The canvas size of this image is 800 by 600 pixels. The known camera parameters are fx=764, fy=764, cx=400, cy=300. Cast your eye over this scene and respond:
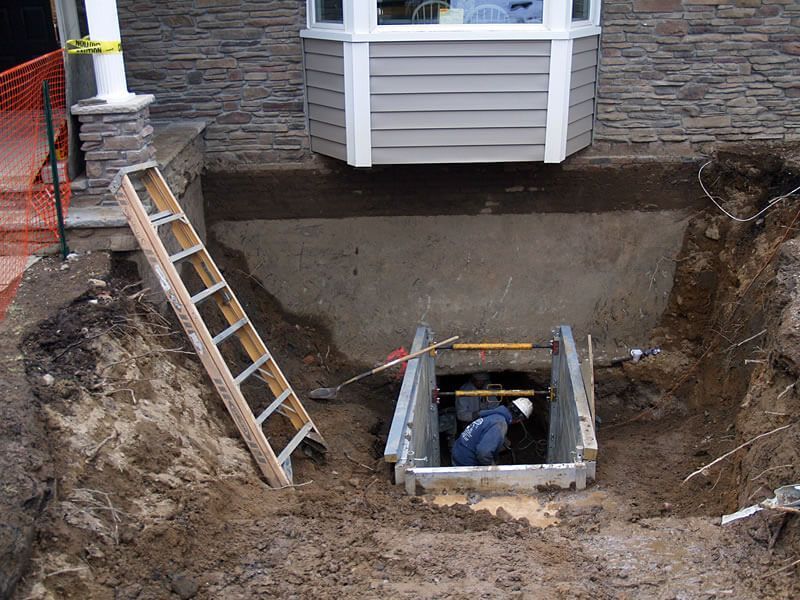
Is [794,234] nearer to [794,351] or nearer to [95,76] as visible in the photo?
[794,351]

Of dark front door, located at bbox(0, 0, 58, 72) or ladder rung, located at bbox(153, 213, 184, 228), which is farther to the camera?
dark front door, located at bbox(0, 0, 58, 72)

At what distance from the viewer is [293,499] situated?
5.20 meters

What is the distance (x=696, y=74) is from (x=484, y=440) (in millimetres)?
4210

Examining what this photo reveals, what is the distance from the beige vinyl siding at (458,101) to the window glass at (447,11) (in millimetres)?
220

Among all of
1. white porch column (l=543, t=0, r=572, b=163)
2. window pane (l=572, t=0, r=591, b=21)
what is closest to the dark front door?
white porch column (l=543, t=0, r=572, b=163)

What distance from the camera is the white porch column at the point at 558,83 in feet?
21.9

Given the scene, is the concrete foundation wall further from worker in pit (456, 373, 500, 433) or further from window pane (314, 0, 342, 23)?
window pane (314, 0, 342, 23)

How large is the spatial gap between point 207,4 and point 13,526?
5.48 metres

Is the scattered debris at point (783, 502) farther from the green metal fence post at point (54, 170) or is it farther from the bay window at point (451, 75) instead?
the green metal fence post at point (54, 170)

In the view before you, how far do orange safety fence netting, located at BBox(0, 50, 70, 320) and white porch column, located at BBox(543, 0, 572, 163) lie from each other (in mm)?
4086

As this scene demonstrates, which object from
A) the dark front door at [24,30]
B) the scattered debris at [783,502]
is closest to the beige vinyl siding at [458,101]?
the scattered debris at [783,502]

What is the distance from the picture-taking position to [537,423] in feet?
29.0

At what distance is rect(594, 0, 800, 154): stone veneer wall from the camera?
7.39 m

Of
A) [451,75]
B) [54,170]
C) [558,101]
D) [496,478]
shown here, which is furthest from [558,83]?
[54,170]
